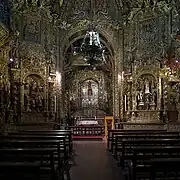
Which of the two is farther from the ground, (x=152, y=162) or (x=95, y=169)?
(x=152, y=162)

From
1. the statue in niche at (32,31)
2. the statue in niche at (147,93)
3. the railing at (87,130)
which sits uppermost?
the statue in niche at (32,31)

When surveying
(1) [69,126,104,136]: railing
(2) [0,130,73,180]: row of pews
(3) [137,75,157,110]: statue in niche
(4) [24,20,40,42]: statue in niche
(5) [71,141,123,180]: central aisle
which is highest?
(4) [24,20,40,42]: statue in niche

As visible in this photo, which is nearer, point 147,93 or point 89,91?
point 147,93

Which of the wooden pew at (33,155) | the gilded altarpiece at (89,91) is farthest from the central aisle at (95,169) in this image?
the gilded altarpiece at (89,91)

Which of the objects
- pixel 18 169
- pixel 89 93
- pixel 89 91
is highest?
pixel 89 91

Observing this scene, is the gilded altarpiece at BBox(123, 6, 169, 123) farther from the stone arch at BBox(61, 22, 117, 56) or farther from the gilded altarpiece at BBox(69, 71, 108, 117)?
the gilded altarpiece at BBox(69, 71, 108, 117)

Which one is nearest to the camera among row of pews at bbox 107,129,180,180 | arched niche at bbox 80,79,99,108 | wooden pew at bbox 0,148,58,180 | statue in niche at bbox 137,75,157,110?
row of pews at bbox 107,129,180,180

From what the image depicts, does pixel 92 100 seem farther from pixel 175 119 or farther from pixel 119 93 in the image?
pixel 175 119

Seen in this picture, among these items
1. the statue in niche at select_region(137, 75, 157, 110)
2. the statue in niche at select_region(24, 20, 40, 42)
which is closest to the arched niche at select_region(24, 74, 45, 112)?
the statue in niche at select_region(24, 20, 40, 42)

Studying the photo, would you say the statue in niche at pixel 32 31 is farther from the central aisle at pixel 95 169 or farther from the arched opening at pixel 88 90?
the central aisle at pixel 95 169

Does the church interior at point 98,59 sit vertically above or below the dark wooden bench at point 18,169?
above

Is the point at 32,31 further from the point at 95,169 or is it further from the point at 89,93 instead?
the point at 95,169

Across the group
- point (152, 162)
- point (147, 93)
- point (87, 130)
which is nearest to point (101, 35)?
point (147, 93)

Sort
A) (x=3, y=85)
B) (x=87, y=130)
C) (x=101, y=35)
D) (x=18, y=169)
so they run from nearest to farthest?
(x=18, y=169) < (x=3, y=85) < (x=87, y=130) < (x=101, y=35)
